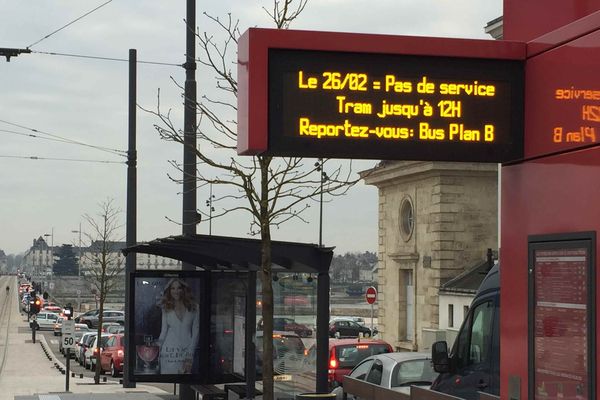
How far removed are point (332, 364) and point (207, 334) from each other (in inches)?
190

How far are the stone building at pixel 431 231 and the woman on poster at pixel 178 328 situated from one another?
2607cm

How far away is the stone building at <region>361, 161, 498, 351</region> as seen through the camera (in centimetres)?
4609

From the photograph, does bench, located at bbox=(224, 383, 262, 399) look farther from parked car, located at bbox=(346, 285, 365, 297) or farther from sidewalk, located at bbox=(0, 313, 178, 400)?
parked car, located at bbox=(346, 285, 365, 297)

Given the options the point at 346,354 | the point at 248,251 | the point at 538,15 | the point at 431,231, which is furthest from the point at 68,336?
the point at 538,15

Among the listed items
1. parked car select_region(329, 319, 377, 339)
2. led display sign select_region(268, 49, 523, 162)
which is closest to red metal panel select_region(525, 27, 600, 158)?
led display sign select_region(268, 49, 523, 162)

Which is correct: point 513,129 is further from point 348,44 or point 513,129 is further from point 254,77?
point 254,77

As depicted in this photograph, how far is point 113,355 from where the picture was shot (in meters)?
37.2

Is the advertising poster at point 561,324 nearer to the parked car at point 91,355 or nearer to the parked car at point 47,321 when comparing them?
the parked car at point 91,355

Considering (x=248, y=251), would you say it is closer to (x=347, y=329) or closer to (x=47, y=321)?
(x=347, y=329)

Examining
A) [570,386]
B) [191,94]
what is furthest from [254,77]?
[191,94]

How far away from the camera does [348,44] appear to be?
6.30m

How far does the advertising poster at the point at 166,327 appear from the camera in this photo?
18859mm

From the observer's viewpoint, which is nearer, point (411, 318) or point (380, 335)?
point (411, 318)

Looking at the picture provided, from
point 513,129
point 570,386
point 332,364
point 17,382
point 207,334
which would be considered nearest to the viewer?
point 570,386
